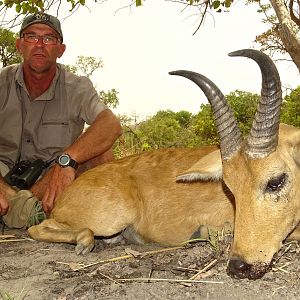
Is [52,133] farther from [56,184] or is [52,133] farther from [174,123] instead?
[174,123]

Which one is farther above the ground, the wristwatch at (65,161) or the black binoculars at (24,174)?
the wristwatch at (65,161)

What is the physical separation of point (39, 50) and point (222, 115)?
3452 mm

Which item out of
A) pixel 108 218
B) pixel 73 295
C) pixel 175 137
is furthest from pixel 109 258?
pixel 175 137

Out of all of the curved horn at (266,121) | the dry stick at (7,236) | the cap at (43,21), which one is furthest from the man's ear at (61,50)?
the curved horn at (266,121)

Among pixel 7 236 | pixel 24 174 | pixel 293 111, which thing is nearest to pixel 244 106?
pixel 293 111

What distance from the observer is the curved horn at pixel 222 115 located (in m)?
4.14

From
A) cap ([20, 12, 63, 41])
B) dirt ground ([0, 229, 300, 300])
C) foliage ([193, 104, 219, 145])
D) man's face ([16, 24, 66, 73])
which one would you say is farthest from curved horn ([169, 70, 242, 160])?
foliage ([193, 104, 219, 145])

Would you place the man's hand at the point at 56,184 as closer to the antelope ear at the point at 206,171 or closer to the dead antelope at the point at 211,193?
the dead antelope at the point at 211,193

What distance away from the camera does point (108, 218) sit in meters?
5.32

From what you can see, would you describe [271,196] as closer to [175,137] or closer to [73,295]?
[73,295]

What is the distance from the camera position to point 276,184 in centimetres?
388

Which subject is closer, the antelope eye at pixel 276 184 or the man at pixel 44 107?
the antelope eye at pixel 276 184

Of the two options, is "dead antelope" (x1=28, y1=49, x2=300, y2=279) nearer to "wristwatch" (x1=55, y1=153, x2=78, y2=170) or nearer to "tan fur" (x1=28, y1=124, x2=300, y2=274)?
"tan fur" (x1=28, y1=124, x2=300, y2=274)

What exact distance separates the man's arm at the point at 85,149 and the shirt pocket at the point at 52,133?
51 cm
